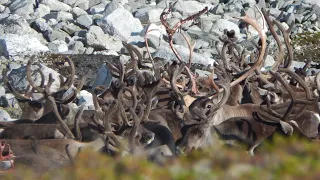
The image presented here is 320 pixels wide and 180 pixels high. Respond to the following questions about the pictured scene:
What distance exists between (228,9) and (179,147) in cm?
1348

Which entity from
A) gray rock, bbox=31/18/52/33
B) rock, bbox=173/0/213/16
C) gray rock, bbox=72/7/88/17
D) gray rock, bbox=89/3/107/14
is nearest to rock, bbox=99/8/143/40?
gray rock, bbox=31/18/52/33

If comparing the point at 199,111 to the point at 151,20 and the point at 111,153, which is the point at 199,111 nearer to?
the point at 111,153

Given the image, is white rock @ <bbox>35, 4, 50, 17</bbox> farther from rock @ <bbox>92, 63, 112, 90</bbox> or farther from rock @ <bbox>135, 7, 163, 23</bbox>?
rock @ <bbox>92, 63, 112, 90</bbox>

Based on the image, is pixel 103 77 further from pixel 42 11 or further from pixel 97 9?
pixel 97 9

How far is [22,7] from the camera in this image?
19469mm

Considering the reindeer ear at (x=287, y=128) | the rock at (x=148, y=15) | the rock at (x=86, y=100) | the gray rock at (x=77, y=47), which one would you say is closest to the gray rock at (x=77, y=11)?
the rock at (x=148, y=15)

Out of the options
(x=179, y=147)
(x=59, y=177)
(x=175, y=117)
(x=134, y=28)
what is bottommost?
(x=134, y=28)

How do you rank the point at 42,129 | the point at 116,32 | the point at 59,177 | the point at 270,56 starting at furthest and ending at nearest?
the point at 116,32 → the point at 270,56 → the point at 42,129 → the point at 59,177

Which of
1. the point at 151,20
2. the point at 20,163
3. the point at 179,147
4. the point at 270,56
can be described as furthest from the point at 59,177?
the point at 151,20

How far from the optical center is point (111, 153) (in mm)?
7750

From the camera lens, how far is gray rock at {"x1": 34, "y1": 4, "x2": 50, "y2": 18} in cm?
1925

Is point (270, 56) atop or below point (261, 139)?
below

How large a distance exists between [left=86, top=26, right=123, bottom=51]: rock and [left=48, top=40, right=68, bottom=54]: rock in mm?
461

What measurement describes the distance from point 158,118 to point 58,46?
7.33 meters
